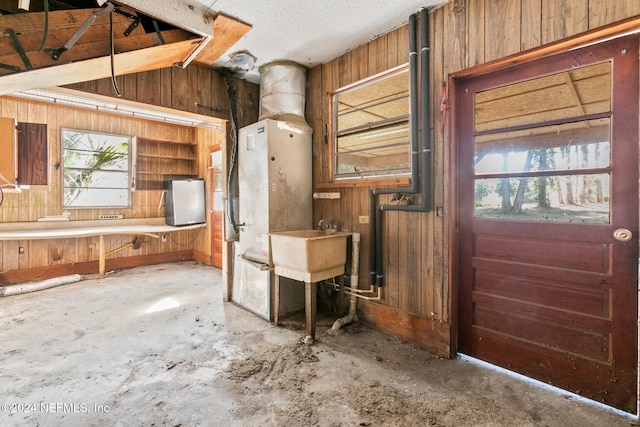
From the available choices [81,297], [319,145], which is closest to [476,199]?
[319,145]

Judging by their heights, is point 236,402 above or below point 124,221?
below

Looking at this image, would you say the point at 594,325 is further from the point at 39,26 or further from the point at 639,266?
the point at 39,26

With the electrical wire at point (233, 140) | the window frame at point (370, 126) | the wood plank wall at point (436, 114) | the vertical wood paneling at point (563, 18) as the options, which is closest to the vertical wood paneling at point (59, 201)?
the electrical wire at point (233, 140)

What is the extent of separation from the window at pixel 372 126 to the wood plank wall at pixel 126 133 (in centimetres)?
121

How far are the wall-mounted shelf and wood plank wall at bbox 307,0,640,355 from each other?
4.09m

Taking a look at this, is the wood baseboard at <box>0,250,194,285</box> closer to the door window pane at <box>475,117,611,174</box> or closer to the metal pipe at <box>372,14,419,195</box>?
the metal pipe at <box>372,14,419,195</box>

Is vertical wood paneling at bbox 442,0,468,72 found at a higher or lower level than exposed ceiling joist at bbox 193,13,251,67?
lower

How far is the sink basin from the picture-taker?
2.44 m

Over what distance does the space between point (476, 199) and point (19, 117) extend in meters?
6.10

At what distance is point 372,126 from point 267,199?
1.24 m

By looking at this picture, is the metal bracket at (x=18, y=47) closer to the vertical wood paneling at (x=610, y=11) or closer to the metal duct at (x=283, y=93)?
the metal duct at (x=283, y=93)

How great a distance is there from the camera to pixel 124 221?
17.4 feet

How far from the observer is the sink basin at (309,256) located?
2.44 meters

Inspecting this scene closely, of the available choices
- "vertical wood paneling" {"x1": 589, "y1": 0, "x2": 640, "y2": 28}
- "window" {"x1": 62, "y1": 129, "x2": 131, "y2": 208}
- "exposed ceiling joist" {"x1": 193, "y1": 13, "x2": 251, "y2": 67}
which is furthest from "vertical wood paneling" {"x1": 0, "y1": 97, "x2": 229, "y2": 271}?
"vertical wood paneling" {"x1": 589, "y1": 0, "x2": 640, "y2": 28}
